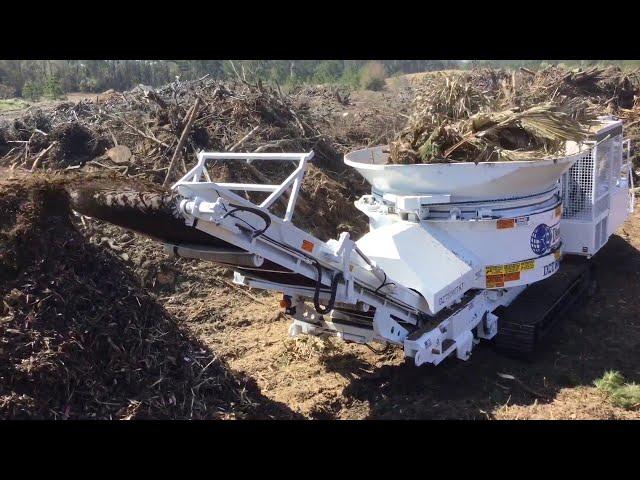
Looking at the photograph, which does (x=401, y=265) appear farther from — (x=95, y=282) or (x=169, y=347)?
(x=95, y=282)

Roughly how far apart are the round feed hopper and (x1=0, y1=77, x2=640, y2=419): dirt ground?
1587mm

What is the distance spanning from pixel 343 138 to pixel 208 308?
17.5ft

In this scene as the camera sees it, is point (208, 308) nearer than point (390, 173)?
No

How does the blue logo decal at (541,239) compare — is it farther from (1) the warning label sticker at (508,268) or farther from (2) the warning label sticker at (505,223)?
(2) the warning label sticker at (505,223)

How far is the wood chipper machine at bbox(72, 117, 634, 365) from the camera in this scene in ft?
15.0

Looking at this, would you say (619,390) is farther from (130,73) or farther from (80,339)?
(130,73)

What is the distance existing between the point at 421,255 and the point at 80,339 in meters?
2.83

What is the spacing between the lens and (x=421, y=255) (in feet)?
18.2

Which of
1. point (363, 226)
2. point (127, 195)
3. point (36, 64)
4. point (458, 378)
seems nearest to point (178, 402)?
point (127, 195)

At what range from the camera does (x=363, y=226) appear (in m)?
9.44

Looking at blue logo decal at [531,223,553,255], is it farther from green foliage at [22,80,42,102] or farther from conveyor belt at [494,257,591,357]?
green foliage at [22,80,42,102]

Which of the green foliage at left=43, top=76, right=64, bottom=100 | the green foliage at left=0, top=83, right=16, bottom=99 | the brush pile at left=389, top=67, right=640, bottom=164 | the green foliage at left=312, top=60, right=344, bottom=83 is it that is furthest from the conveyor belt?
the green foliage at left=0, top=83, right=16, bottom=99

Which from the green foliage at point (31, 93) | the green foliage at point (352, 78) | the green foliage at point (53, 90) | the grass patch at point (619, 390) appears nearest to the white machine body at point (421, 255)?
the grass patch at point (619, 390)

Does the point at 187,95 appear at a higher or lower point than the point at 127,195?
lower
